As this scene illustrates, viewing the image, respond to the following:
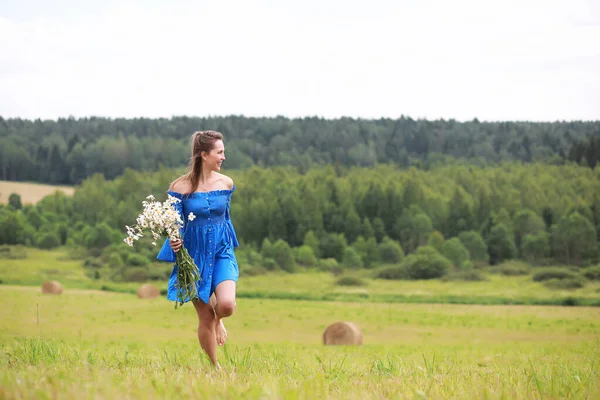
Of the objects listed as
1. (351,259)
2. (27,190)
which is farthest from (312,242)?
(27,190)

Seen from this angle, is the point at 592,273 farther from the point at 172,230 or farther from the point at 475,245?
the point at 172,230

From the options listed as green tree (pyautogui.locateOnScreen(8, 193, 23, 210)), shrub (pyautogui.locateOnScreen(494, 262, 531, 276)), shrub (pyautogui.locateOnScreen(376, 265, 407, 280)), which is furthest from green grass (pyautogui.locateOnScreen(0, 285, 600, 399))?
green tree (pyautogui.locateOnScreen(8, 193, 23, 210))

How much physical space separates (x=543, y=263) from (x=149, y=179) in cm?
5809

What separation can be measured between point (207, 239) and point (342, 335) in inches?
923

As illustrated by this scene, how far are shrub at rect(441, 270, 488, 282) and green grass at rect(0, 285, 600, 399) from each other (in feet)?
77.7

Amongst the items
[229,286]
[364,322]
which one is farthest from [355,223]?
[229,286]

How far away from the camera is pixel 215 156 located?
7.81 meters

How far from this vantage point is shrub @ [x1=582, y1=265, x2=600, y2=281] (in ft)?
253

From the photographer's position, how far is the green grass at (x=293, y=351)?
5242 millimetres

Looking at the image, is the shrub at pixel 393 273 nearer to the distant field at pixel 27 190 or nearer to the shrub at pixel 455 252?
the shrub at pixel 455 252

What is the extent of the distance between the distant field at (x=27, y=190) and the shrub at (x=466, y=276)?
49965 mm

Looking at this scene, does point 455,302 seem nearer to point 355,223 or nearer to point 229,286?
point 355,223

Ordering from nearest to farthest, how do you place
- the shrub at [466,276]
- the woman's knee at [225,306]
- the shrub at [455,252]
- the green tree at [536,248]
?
the woman's knee at [225,306]
the shrub at [466,276]
the green tree at [536,248]
the shrub at [455,252]

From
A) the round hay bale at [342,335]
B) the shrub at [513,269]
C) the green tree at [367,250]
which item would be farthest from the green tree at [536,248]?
the round hay bale at [342,335]
